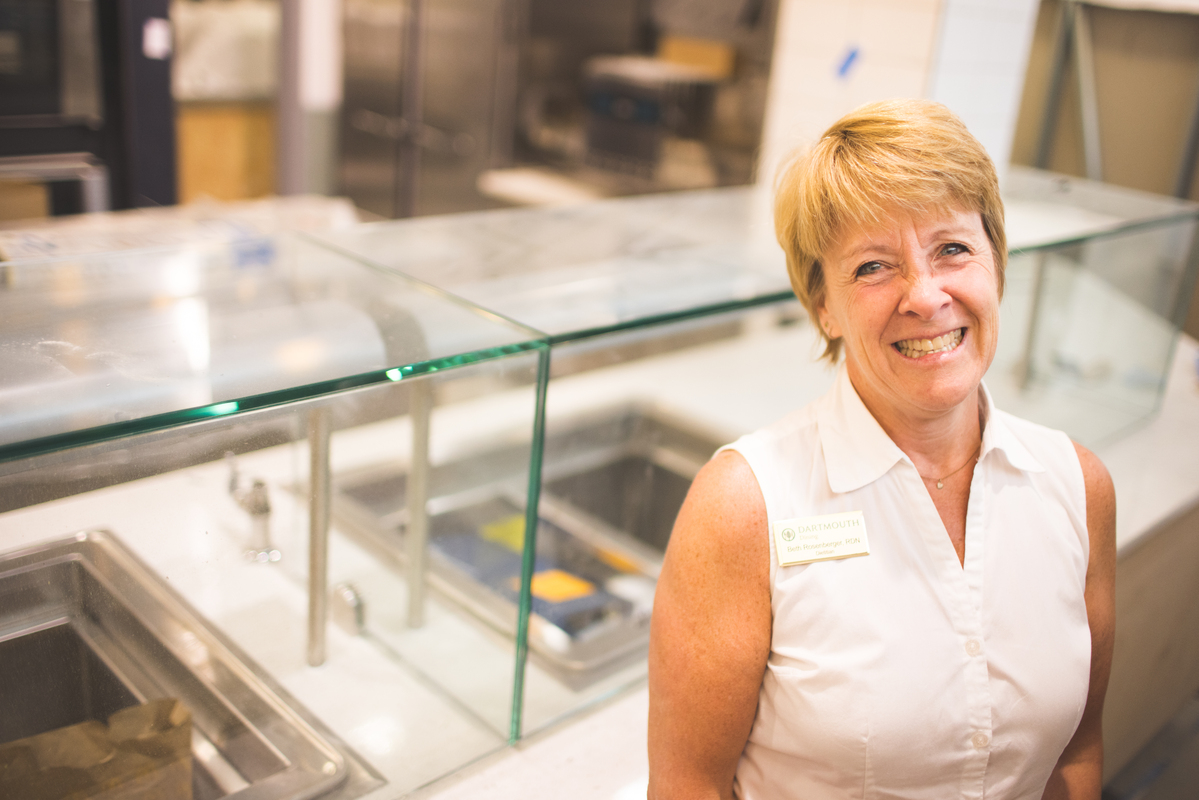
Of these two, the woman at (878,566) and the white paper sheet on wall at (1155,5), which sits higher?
the white paper sheet on wall at (1155,5)

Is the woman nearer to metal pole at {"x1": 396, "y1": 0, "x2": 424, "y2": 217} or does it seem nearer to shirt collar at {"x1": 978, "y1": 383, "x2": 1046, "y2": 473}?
shirt collar at {"x1": 978, "y1": 383, "x2": 1046, "y2": 473}

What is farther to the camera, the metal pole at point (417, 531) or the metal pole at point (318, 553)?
the metal pole at point (417, 531)

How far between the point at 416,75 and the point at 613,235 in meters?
2.51

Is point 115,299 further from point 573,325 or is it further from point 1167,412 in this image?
point 1167,412

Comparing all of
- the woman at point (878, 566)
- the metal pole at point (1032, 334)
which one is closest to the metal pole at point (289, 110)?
the metal pole at point (1032, 334)

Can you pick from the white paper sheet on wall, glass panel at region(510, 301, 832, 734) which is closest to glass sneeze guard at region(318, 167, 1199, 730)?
glass panel at region(510, 301, 832, 734)

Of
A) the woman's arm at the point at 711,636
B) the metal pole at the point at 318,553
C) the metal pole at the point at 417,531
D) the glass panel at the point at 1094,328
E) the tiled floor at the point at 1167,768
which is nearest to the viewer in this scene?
the woman's arm at the point at 711,636

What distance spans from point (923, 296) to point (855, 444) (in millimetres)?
152

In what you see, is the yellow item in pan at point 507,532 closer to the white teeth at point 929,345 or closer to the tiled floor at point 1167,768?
the white teeth at point 929,345

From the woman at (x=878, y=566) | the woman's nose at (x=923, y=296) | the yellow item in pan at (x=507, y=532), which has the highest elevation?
the woman's nose at (x=923, y=296)

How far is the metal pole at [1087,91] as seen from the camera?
3.90 m

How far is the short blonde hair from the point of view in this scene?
2.79 feet

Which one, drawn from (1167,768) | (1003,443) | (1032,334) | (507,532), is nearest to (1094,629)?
(1003,443)

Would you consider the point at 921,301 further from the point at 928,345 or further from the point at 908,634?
the point at 908,634
